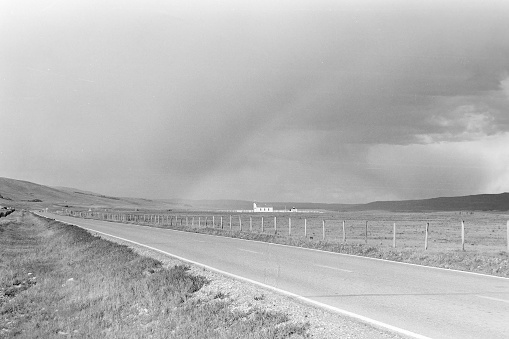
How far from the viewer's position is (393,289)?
1370 cm

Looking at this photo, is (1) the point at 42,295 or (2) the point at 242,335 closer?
(2) the point at 242,335

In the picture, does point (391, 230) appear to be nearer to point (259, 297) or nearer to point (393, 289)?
point (393, 289)

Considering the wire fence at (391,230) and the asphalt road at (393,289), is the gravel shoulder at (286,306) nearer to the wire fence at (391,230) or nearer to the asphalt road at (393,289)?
the asphalt road at (393,289)

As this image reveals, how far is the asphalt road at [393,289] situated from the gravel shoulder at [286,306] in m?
0.48

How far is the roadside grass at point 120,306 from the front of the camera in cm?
1040

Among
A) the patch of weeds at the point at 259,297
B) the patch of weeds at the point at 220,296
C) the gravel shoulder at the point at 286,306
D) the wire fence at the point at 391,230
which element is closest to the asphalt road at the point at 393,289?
the gravel shoulder at the point at 286,306

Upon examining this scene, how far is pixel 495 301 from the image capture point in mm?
12031

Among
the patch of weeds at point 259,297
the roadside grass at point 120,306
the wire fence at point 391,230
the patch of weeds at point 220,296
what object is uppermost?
the patch of weeds at point 259,297

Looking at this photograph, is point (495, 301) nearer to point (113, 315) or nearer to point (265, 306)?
point (265, 306)

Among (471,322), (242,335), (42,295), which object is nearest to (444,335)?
(471,322)

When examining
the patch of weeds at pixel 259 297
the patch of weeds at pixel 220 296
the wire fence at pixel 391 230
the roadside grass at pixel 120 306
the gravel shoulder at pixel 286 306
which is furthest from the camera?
the wire fence at pixel 391 230

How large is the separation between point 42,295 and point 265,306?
8.82m

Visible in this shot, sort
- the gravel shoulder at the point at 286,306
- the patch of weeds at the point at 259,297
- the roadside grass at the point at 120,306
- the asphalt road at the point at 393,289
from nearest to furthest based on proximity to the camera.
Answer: the gravel shoulder at the point at 286,306 < the asphalt road at the point at 393,289 < the roadside grass at the point at 120,306 < the patch of weeds at the point at 259,297

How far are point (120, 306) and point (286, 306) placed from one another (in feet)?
16.1
